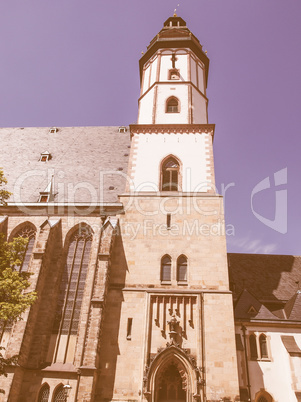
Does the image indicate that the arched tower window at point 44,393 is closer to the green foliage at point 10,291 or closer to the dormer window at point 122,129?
the green foliage at point 10,291

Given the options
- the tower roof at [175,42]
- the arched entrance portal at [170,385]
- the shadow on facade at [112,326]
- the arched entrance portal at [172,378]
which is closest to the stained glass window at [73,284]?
the shadow on facade at [112,326]

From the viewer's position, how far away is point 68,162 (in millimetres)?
21875

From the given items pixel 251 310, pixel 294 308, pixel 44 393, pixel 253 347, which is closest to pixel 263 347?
pixel 253 347

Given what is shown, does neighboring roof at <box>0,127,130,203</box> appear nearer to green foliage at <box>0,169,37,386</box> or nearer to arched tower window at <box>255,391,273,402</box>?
green foliage at <box>0,169,37,386</box>

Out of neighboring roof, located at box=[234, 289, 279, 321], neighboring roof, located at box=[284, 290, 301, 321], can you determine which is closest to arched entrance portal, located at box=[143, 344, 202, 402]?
neighboring roof, located at box=[234, 289, 279, 321]

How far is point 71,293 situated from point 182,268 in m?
4.74

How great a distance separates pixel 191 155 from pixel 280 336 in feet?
31.5

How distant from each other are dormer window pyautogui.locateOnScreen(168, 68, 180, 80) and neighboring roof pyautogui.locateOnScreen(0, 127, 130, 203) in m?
4.76

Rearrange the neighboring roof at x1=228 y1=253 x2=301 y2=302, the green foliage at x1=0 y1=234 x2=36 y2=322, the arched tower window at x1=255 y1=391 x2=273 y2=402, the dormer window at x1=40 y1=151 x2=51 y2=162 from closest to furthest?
1. the green foliage at x1=0 y1=234 x2=36 y2=322
2. the arched tower window at x1=255 y1=391 x2=273 y2=402
3. the neighboring roof at x1=228 y1=253 x2=301 y2=302
4. the dormer window at x1=40 y1=151 x2=51 y2=162

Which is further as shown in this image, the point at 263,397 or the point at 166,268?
the point at 166,268

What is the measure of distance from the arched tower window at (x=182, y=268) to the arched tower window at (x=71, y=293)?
12.9 feet

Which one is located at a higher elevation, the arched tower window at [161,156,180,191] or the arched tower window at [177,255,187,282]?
the arched tower window at [161,156,180,191]

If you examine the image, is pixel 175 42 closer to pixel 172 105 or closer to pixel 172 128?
pixel 172 105

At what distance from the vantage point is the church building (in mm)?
13094
